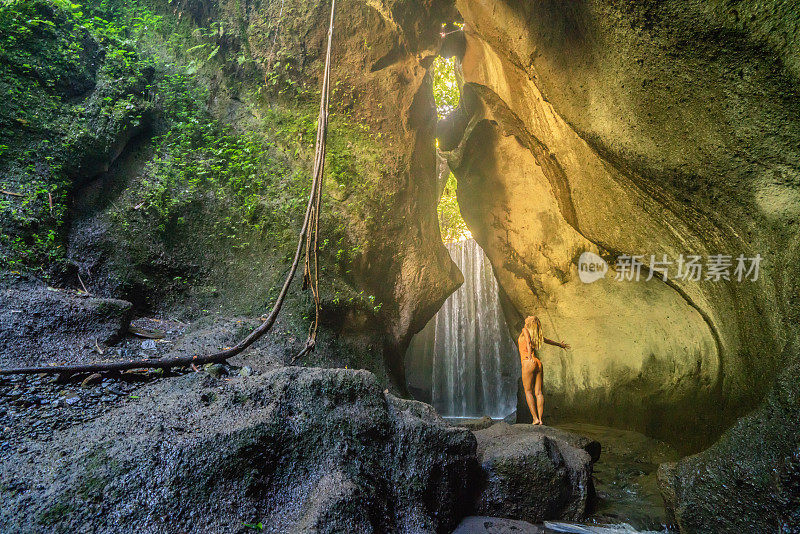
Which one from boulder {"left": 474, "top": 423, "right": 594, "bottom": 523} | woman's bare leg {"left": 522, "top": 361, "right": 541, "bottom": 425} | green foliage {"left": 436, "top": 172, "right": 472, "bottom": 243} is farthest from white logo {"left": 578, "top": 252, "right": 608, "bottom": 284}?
green foliage {"left": 436, "top": 172, "right": 472, "bottom": 243}

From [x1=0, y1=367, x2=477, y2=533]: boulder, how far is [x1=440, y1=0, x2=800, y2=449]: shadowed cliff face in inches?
106

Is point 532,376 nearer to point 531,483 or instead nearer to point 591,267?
point 591,267

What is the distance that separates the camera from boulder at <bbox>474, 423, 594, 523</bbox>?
308cm

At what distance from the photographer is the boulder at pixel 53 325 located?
2598 mm

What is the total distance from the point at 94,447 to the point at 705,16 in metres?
4.27

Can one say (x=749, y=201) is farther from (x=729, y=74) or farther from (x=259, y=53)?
(x=259, y=53)

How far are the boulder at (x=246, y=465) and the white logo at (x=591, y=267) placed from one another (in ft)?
17.5

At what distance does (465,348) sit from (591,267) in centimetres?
689

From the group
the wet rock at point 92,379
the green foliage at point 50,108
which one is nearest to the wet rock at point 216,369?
the wet rock at point 92,379

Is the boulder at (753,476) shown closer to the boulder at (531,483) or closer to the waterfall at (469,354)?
the boulder at (531,483)

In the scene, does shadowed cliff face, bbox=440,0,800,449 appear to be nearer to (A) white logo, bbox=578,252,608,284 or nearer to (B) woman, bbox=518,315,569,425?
(A) white logo, bbox=578,252,608,284

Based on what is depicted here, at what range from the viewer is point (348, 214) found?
6.11 metres

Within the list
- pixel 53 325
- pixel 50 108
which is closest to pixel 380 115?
pixel 50 108

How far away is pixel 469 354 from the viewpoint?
43.7 feet
